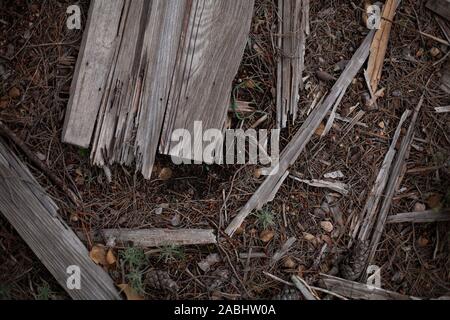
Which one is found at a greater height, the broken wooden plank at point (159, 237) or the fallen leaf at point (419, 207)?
the fallen leaf at point (419, 207)

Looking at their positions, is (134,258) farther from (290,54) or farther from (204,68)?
(290,54)

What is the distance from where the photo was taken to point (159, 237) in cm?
278

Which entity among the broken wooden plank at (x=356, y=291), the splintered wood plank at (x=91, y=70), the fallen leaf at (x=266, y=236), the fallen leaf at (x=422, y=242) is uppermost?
the splintered wood plank at (x=91, y=70)

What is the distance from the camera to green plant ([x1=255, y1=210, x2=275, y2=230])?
9.33 feet

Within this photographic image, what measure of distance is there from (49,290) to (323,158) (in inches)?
73.1

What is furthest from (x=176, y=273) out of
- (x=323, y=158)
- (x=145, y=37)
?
(x=145, y=37)

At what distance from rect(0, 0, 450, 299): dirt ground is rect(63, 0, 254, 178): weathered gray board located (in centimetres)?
15

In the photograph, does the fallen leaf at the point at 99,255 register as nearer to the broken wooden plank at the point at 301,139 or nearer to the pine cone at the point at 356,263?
the broken wooden plank at the point at 301,139

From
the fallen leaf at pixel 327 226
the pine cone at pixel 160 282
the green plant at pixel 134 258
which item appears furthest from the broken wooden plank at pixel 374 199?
the green plant at pixel 134 258

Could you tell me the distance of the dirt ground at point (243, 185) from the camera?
2.76 metres

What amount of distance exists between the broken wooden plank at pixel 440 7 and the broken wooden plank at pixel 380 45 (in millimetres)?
243

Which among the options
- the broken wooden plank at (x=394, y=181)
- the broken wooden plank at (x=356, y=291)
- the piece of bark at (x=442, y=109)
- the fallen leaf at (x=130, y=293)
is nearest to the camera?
the fallen leaf at (x=130, y=293)

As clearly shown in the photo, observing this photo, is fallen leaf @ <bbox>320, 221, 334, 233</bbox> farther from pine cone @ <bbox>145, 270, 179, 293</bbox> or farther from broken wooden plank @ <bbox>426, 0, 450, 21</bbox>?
broken wooden plank @ <bbox>426, 0, 450, 21</bbox>

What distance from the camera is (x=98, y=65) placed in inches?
110
